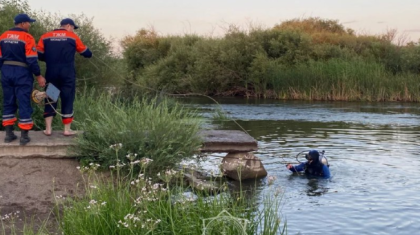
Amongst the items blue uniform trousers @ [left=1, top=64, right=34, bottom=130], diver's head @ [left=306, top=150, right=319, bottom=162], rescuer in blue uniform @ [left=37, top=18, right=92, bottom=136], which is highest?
rescuer in blue uniform @ [left=37, top=18, right=92, bottom=136]

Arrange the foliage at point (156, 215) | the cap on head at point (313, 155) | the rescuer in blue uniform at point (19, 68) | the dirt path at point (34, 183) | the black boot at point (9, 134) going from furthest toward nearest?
the cap on head at point (313, 155) → the black boot at point (9, 134) → the rescuer in blue uniform at point (19, 68) → the dirt path at point (34, 183) → the foliage at point (156, 215)

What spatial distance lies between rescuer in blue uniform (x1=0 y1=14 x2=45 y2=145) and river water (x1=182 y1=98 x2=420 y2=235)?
434cm

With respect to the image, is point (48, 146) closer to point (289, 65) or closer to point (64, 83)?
point (64, 83)

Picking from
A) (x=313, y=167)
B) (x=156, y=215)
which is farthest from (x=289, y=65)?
(x=156, y=215)

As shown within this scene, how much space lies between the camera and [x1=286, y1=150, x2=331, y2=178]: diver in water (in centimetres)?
1237

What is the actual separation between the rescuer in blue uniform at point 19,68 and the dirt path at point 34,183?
42 cm

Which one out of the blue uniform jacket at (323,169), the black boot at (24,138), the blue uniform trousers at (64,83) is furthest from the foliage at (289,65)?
the black boot at (24,138)

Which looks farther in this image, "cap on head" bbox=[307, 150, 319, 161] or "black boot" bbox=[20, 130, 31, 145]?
"cap on head" bbox=[307, 150, 319, 161]

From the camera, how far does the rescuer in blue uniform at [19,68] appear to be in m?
9.82

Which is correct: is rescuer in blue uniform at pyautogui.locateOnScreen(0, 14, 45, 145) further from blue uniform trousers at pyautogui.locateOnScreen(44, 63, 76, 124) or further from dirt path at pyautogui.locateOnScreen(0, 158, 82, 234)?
dirt path at pyautogui.locateOnScreen(0, 158, 82, 234)

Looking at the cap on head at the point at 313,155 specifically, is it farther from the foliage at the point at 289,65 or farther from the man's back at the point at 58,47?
the foliage at the point at 289,65

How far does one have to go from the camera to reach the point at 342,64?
1422 inches

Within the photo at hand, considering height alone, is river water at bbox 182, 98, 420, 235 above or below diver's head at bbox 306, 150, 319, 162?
below

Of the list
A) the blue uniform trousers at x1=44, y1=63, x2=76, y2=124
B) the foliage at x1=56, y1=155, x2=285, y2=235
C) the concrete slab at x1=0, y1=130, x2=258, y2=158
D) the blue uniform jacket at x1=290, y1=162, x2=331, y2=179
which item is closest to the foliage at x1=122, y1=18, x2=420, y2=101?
the blue uniform jacket at x1=290, y1=162, x2=331, y2=179
